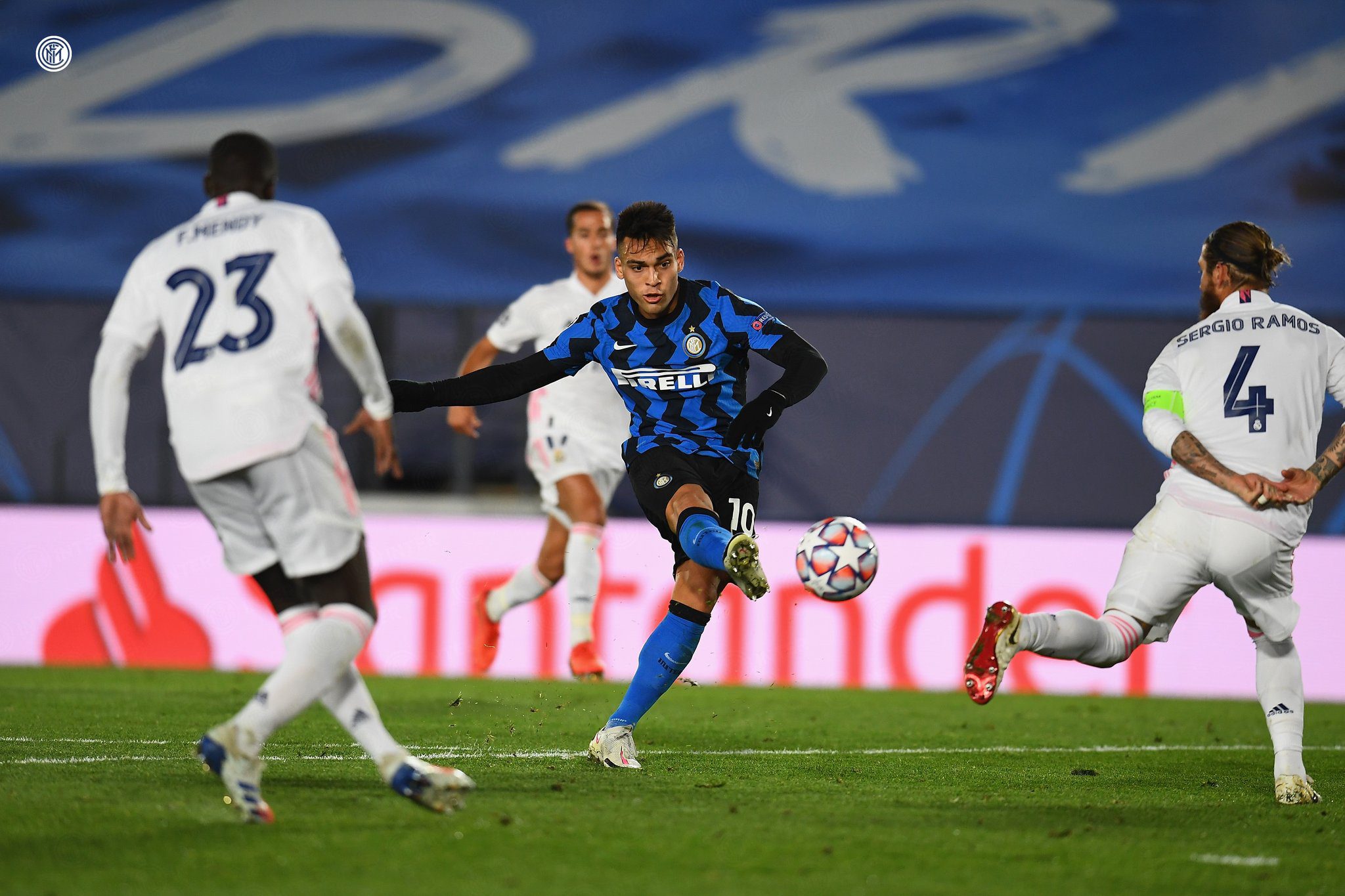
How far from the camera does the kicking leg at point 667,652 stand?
5430 mm

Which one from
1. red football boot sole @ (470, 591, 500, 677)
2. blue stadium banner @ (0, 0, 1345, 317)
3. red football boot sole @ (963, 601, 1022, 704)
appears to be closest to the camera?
red football boot sole @ (963, 601, 1022, 704)

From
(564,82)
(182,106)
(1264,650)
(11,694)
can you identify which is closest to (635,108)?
(564,82)

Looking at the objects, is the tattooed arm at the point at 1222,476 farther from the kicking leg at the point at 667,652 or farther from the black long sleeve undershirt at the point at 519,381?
the kicking leg at the point at 667,652

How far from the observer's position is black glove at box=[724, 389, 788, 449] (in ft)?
17.0

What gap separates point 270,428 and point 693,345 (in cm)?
179

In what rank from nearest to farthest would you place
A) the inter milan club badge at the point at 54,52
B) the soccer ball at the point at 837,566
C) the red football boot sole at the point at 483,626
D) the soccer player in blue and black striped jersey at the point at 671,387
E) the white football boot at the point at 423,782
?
the white football boot at the point at 423,782
the soccer ball at the point at 837,566
the soccer player in blue and black striped jersey at the point at 671,387
the red football boot sole at the point at 483,626
the inter milan club badge at the point at 54,52

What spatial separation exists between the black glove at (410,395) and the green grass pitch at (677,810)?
1.16 m

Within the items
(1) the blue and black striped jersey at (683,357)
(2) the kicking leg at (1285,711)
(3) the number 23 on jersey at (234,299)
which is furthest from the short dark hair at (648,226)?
(2) the kicking leg at (1285,711)

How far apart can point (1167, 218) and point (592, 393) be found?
8858 mm

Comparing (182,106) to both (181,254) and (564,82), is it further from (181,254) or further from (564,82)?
(181,254)

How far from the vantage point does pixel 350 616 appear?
165 inches

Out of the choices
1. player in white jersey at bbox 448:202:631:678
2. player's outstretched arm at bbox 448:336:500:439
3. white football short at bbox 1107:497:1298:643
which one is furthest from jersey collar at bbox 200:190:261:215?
player in white jersey at bbox 448:202:631:678

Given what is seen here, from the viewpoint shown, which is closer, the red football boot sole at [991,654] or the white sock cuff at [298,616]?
the white sock cuff at [298,616]

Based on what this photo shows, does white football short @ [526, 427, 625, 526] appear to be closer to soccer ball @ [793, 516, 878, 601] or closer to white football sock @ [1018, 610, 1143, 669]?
soccer ball @ [793, 516, 878, 601]
